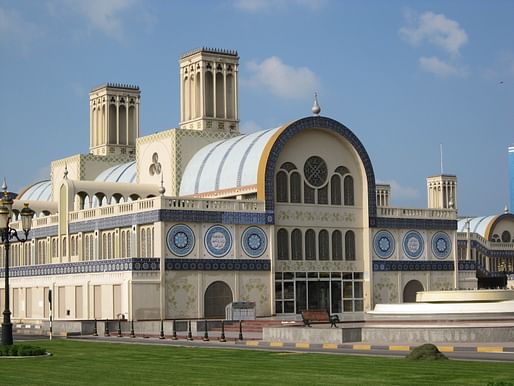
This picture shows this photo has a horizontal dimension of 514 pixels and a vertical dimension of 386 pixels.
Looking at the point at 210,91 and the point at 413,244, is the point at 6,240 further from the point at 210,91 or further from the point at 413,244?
the point at 210,91

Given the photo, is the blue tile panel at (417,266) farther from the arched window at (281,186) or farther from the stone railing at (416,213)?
the arched window at (281,186)

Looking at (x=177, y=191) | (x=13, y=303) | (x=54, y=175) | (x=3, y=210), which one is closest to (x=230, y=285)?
(x=177, y=191)

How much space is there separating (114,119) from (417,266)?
1342 inches

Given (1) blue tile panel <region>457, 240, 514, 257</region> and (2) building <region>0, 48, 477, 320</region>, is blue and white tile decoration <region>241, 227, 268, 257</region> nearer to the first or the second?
(2) building <region>0, 48, 477, 320</region>

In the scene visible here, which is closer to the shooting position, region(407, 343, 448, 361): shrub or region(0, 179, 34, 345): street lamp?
region(407, 343, 448, 361): shrub

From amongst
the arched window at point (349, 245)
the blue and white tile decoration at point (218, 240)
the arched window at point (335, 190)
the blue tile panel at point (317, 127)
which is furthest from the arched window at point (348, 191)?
the blue and white tile decoration at point (218, 240)

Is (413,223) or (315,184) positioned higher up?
(315,184)

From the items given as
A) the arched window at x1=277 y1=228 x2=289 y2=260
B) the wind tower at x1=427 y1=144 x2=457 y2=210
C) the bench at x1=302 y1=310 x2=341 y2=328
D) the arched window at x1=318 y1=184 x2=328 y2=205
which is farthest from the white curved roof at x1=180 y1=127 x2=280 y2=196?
the wind tower at x1=427 y1=144 x2=457 y2=210

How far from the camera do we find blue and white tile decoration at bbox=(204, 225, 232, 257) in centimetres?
6738

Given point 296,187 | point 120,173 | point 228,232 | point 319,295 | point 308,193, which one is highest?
point 120,173

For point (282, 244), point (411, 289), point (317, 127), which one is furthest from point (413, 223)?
point (282, 244)

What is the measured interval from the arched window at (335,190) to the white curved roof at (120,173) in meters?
18.7

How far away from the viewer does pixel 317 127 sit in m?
72.8

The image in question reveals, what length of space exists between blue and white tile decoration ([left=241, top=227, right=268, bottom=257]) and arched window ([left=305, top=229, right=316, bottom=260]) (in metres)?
3.72
